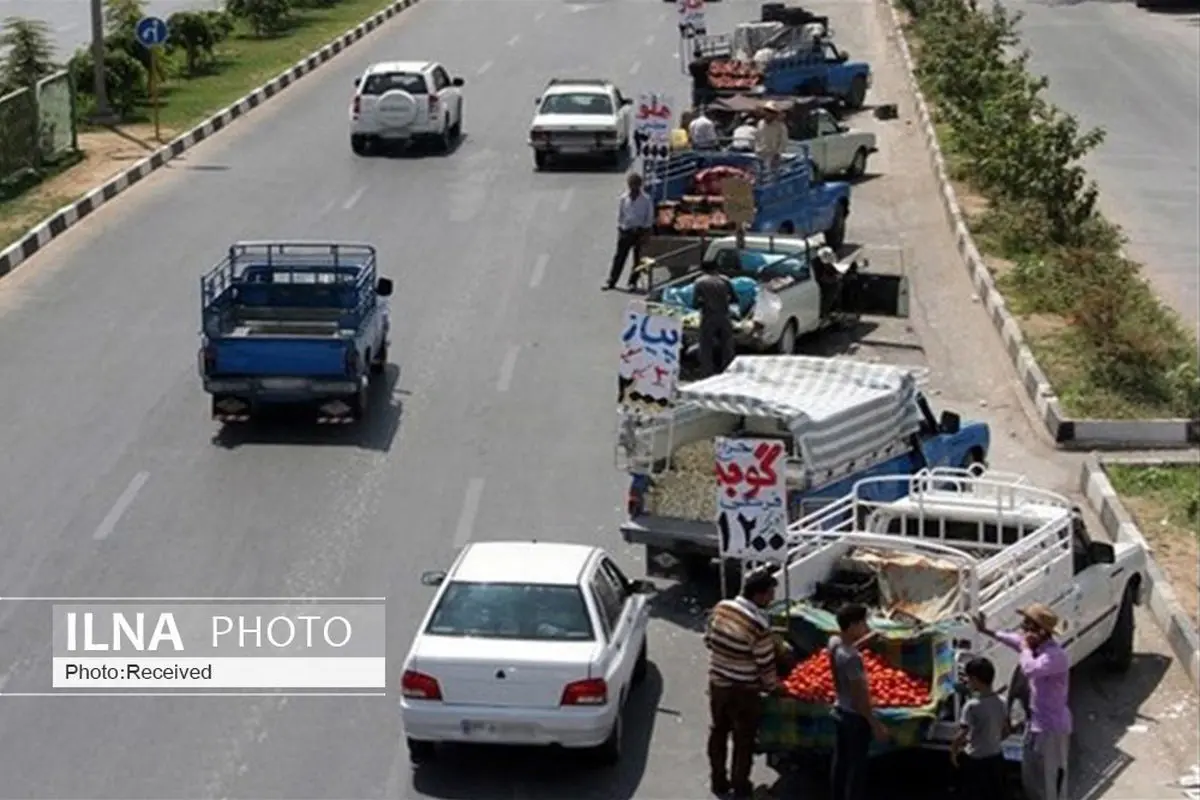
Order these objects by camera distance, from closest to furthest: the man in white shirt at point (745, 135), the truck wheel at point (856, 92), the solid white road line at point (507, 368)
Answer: the solid white road line at point (507, 368)
the man in white shirt at point (745, 135)
the truck wheel at point (856, 92)

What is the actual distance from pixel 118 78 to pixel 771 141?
49.6 ft

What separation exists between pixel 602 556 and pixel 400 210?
1835 cm

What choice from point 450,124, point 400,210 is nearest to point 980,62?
point 450,124

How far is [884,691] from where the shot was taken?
45.1 ft

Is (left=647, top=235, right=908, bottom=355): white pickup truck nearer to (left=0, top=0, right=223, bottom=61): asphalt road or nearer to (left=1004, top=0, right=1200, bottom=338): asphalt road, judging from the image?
(left=1004, top=0, right=1200, bottom=338): asphalt road

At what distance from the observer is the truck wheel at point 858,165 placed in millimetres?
36812

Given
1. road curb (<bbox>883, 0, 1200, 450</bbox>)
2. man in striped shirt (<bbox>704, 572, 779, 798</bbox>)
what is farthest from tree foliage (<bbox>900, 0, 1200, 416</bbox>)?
man in striped shirt (<bbox>704, 572, 779, 798</bbox>)

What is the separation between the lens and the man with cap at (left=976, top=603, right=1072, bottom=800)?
1316 cm

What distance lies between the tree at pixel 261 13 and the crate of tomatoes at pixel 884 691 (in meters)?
41.8

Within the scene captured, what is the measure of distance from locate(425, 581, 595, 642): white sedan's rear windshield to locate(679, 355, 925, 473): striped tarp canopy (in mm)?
3554

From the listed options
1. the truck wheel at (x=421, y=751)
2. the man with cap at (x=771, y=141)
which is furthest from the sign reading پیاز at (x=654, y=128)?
the truck wheel at (x=421, y=751)

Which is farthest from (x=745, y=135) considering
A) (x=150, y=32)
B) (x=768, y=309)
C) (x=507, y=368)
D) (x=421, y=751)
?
(x=421, y=751)

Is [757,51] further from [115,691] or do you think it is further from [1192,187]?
[115,691]

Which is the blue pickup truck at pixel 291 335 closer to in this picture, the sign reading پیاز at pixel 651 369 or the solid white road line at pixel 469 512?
the solid white road line at pixel 469 512
